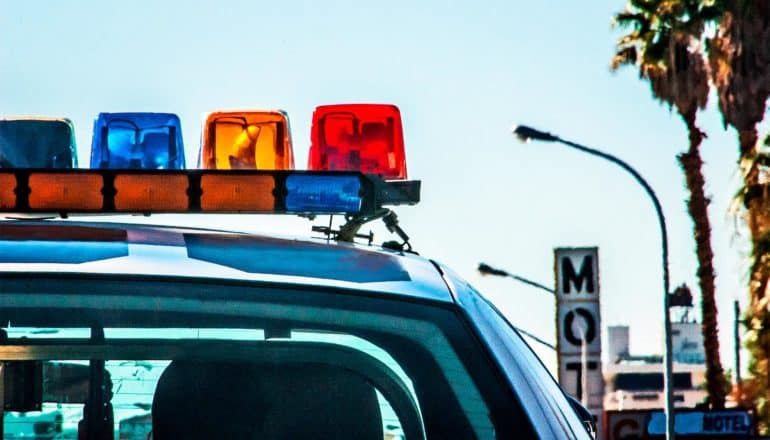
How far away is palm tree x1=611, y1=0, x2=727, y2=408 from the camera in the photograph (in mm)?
36062

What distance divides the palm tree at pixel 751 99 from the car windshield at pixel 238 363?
3157 centimetres

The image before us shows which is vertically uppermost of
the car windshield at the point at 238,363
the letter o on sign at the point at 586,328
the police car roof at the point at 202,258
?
the police car roof at the point at 202,258

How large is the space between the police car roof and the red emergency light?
740 millimetres

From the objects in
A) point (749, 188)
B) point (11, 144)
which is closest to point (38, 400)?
point (11, 144)

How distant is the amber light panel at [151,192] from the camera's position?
3344 millimetres

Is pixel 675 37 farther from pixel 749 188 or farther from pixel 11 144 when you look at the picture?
pixel 11 144

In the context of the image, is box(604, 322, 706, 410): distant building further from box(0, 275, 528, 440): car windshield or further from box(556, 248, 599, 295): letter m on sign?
box(0, 275, 528, 440): car windshield

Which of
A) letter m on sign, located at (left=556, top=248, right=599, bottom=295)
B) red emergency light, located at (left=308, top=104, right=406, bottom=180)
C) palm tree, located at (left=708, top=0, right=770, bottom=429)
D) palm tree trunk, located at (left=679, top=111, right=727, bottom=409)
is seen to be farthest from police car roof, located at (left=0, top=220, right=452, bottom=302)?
palm tree trunk, located at (left=679, top=111, right=727, bottom=409)

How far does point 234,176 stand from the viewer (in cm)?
333

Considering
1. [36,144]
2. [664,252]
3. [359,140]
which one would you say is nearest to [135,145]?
[36,144]

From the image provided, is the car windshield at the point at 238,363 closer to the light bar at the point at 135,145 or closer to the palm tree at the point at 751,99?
the light bar at the point at 135,145

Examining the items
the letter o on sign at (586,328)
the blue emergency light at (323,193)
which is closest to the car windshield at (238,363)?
the blue emergency light at (323,193)

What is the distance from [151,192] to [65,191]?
0.50ft

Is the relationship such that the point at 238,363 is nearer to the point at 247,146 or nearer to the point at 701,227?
the point at 247,146
